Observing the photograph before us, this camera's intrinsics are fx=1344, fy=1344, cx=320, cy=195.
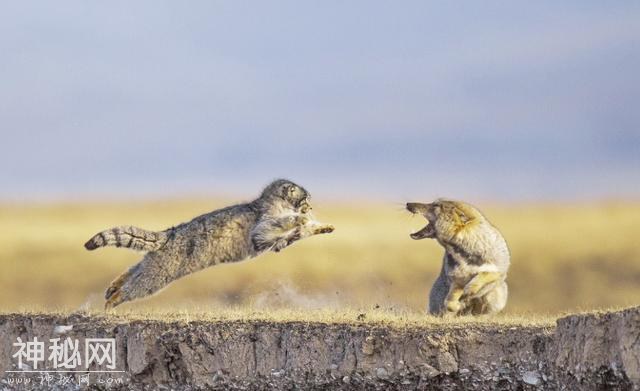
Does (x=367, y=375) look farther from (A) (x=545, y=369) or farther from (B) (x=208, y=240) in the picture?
(B) (x=208, y=240)

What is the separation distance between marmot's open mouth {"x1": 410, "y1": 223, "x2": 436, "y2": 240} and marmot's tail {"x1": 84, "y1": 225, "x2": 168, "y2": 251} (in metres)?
3.08

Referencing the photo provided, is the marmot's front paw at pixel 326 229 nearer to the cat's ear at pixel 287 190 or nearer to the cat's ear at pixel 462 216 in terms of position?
the cat's ear at pixel 287 190

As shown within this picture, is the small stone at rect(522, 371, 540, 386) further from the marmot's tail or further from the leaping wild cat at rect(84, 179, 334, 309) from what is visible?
the marmot's tail

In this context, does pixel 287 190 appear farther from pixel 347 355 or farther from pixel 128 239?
pixel 347 355

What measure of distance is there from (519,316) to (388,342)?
2.17 metres

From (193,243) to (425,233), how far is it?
2844mm

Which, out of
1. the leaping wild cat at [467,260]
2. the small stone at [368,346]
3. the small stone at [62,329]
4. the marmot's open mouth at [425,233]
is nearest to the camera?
the small stone at [368,346]

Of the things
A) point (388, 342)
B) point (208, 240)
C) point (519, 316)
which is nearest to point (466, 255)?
point (519, 316)

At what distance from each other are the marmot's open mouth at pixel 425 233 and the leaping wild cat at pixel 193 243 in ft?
4.23

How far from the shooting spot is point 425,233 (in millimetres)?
16281

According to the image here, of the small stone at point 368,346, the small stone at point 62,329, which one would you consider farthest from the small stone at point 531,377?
the small stone at point 62,329

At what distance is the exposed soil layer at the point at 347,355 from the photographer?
537 inches

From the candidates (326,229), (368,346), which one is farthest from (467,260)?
(368,346)

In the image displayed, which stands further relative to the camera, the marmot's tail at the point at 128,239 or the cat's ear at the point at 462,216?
the marmot's tail at the point at 128,239
